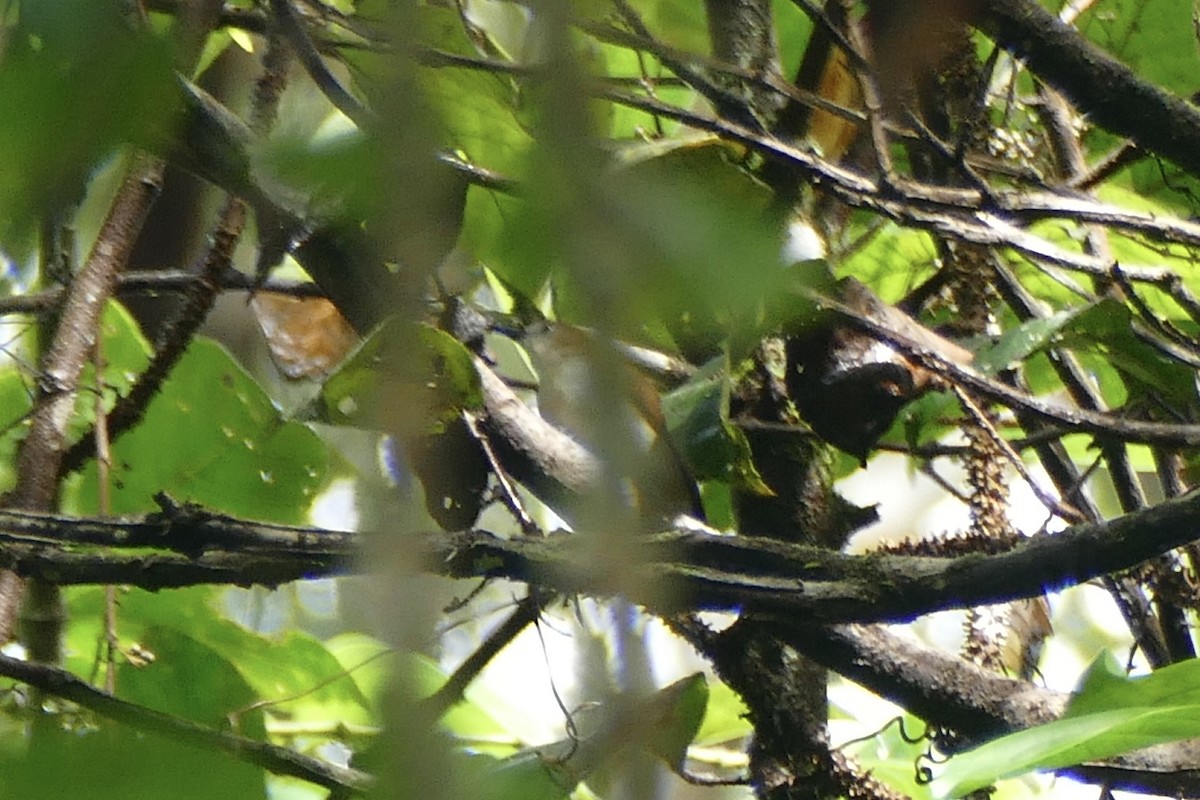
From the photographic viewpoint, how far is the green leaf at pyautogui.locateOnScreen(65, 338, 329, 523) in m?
0.77

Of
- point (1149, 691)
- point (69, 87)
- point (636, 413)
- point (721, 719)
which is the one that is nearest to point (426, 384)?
point (636, 413)

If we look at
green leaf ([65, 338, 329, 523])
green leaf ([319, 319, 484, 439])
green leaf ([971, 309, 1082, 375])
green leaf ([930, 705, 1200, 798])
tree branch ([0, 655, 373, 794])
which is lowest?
green leaf ([930, 705, 1200, 798])

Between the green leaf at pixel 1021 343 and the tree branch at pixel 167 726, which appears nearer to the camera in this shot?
the tree branch at pixel 167 726

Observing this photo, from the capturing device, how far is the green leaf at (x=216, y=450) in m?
0.77

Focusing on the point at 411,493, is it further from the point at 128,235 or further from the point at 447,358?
the point at 128,235

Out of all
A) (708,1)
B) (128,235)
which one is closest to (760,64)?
(708,1)

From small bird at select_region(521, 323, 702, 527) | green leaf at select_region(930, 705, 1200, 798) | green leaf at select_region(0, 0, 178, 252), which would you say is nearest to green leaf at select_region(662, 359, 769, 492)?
small bird at select_region(521, 323, 702, 527)

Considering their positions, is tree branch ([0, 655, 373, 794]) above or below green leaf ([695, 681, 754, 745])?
below

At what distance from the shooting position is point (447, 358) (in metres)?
0.54

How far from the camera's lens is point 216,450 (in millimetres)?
778

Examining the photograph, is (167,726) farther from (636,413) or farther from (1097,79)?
(1097,79)

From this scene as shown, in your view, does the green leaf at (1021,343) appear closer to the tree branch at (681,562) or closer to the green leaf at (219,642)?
the tree branch at (681,562)

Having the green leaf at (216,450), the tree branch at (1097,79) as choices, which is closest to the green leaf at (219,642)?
the green leaf at (216,450)

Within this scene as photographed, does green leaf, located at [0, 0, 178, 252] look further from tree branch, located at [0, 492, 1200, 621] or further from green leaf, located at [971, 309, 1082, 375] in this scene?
green leaf, located at [971, 309, 1082, 375]
